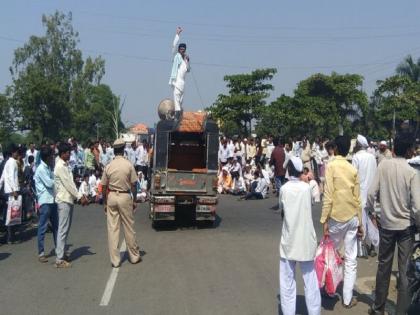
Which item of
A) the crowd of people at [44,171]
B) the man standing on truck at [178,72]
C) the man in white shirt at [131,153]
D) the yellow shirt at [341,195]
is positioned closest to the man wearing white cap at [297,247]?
the yellow shirt at [341,195]

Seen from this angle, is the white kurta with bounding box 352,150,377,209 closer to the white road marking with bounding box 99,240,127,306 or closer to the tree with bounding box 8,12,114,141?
the white road marking with bounding box 99,240,127,306

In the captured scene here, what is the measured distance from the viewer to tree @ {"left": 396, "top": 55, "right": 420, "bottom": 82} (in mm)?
50375

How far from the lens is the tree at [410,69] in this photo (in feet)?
165

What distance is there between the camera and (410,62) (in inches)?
1992

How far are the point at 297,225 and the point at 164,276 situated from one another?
310 centimetres

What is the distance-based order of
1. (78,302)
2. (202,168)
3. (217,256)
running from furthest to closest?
1. (202,168)
2. (217,256)
3. (78,302)

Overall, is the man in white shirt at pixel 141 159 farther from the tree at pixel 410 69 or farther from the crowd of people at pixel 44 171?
the tree at pixel 410 69

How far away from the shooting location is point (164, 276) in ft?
27.9

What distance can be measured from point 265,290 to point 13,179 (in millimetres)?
6046

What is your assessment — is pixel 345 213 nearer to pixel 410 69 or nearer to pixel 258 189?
pixel 258 189

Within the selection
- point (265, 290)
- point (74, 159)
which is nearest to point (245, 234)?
point (265, 290)

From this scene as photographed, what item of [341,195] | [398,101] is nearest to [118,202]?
[341,195]

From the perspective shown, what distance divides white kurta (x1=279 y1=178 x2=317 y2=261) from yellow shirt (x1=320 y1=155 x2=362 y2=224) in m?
0.88

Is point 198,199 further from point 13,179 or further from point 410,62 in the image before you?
point 410,62
